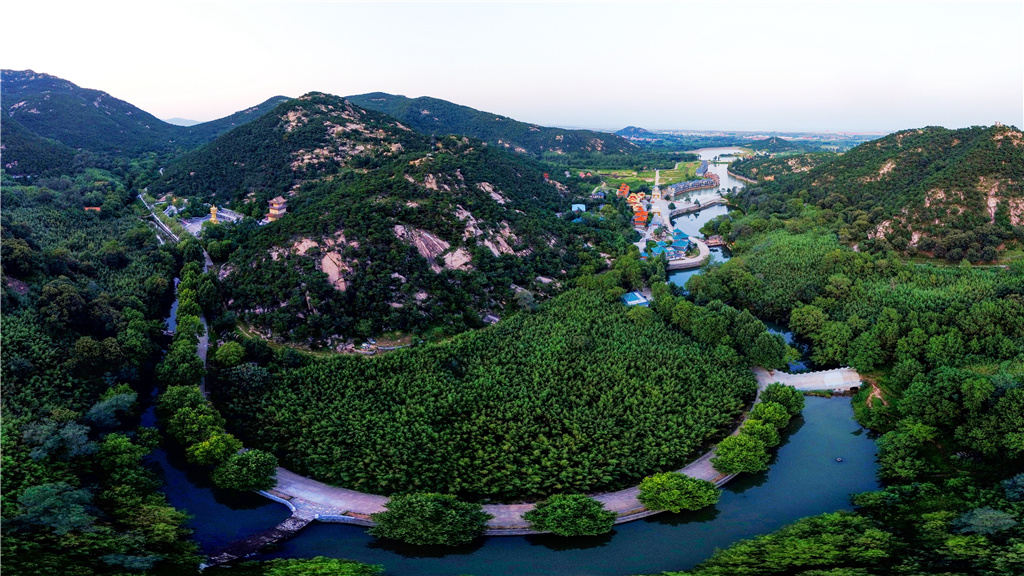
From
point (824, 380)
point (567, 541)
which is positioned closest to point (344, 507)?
point (567, 541)

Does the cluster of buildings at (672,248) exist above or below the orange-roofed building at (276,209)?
below

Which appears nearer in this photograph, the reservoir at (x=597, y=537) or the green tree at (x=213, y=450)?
the reservoir at (x=597, y=537)

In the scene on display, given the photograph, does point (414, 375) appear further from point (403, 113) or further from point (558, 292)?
point (403, 113)

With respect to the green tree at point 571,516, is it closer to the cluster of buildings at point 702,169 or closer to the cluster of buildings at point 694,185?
the cluster of buildings at point 694,185

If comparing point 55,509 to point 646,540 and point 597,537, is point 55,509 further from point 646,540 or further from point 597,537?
point 646,540

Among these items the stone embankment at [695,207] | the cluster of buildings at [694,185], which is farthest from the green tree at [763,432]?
the cluster of buildings at [694,185]

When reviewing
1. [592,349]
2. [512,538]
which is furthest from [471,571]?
[592,349]
